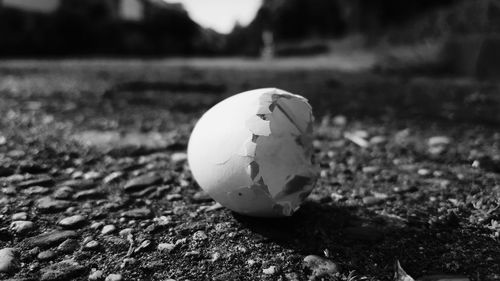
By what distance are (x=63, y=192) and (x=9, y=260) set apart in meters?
0.72

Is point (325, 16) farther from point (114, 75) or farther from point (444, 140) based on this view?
point (444, 140)

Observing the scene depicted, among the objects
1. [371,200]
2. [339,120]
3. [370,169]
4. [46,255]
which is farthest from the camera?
[339,120]

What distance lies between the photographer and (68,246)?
1.79 meters

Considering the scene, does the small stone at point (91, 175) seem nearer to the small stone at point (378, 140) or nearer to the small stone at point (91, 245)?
the small stone at point (91, 245)

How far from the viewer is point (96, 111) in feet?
15.4

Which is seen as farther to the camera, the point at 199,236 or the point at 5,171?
the point at 5,171

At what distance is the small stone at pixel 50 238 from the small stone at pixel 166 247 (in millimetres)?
414

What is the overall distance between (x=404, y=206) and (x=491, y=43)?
615 centimetres

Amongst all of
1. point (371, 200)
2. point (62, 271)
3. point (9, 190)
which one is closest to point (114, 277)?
point (62, 271)

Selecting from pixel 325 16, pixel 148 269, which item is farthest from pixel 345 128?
pixel 325 16

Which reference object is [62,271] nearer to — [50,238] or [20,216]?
[50,238]

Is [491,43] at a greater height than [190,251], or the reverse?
[491,43]

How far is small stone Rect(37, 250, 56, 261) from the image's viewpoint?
1703 mm

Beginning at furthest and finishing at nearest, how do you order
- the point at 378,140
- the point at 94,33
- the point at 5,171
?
1. the point at 94,33
2. the point at 378,140
3. the point at 5,171
